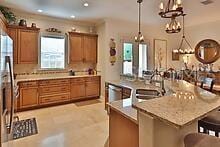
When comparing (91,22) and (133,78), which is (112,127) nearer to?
(133,78)

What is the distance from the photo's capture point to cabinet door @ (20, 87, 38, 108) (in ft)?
16.3

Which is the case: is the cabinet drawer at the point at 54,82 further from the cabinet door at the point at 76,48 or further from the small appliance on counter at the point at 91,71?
the small appliance on counter at the point at 91,71

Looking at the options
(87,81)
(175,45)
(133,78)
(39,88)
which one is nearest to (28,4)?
(39,88)

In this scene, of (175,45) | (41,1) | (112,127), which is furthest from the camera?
(175,45)

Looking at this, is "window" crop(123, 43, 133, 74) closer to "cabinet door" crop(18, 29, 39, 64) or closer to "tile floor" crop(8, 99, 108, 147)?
"tile floor" crop(8, 99, 108, 147)

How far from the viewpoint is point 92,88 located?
6453mm

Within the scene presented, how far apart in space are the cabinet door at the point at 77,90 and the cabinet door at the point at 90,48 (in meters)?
1.03

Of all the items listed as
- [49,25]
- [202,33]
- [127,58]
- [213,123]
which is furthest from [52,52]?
[202,33]

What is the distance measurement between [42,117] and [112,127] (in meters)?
2.91

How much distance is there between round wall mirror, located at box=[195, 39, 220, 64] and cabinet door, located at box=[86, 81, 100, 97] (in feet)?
13.8

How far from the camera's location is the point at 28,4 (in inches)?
185

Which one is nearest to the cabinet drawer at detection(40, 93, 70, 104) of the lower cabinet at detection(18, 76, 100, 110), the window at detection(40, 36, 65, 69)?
the lower cabinet at detection(18, 76, 100, 110)

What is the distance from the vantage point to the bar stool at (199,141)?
1328 millimetres

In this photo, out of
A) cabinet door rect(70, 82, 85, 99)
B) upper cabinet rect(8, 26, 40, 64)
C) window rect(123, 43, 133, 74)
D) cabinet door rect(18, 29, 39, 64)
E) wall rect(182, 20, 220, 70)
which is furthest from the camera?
window rect(123, 43, 133, 74)
